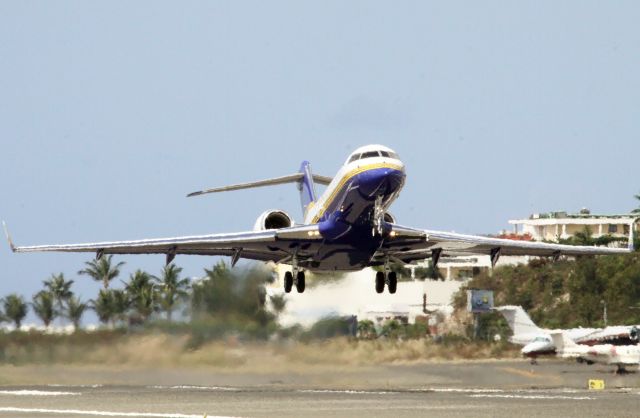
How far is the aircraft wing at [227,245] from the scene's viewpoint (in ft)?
129

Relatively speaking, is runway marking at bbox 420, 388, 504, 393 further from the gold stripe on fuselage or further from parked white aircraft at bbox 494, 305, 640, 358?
parked white aircraft at bbox 494, 305, 640, 358

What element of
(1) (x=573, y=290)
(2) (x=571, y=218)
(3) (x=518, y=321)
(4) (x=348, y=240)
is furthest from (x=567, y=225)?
(4) (x=348, y=240)

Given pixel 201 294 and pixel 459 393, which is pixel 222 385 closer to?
pixel 201 294

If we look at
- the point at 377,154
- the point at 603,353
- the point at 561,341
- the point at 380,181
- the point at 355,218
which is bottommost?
the point at 603,353

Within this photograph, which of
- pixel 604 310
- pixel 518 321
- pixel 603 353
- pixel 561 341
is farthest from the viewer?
pixel 604 310

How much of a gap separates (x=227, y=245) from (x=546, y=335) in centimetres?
2922

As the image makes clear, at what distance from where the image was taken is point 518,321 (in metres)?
69.9

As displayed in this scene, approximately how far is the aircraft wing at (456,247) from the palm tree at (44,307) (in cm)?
1370

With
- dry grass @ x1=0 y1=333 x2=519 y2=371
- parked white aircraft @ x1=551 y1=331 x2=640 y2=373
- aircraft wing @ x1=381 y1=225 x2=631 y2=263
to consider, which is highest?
aircraft wing @ x1=381 y1=225 x2=631 y2=263

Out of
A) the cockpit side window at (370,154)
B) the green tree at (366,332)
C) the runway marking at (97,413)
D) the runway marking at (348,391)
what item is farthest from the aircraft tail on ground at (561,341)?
the runway marking at (97,413)

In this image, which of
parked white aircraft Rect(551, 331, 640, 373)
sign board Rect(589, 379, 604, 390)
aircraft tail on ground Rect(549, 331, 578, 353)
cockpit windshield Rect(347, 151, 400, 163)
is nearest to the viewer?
cockpit windshield Rect(347, 151, 400, 163)

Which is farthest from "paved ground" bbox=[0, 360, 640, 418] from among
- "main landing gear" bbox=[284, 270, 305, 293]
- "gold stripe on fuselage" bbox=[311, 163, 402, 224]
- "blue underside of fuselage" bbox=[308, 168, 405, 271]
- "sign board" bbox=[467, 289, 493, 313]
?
"sign board" bbox=[467, 289, 493, 313]

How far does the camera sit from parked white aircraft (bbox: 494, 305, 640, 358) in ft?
208

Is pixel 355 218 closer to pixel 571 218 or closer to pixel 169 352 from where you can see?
pixel 169 352
